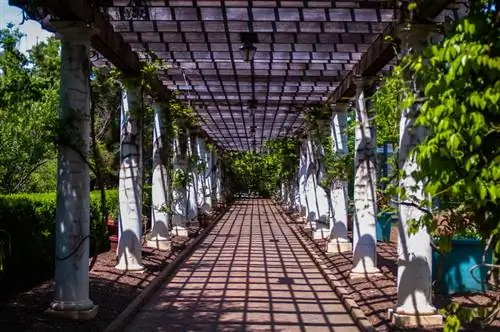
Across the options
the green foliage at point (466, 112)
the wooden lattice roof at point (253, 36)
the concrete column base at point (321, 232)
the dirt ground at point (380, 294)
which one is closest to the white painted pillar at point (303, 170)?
the concrete column base at point (321, 232)

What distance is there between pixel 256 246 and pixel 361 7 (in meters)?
9.18

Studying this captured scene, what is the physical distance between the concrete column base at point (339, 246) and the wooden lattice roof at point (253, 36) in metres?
3.12

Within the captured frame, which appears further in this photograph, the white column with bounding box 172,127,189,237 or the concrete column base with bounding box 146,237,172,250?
the white column with bounding box 172,127,189,237

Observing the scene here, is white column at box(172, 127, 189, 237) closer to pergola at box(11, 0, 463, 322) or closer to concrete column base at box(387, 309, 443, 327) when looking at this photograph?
pergola at box(11, 0, 463, 322)

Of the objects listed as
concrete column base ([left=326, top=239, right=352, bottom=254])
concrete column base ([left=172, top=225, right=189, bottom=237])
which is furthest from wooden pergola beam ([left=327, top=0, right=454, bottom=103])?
concrete column base ([left=172, top=225, right=189, bottom=237])

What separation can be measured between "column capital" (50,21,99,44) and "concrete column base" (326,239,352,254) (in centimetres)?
820

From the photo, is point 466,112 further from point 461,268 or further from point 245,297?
point 245,297

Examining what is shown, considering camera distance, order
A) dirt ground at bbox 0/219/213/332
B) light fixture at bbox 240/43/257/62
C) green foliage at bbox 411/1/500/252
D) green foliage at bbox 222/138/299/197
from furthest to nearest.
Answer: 1. green foliage at bbox 222/138/299/197
2. light fixture at bbox 240/43/257/62
3. dirt ground at bbox 0/219/213/332
4. green foliage at bbox 411/1/500/252

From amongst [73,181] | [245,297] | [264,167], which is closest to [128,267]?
[245,297]

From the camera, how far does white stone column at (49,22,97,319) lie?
22.5ft

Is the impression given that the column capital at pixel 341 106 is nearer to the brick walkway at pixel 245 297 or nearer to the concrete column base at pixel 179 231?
the brick walkway at pixel 245 297

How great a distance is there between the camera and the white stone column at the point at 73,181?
685cm

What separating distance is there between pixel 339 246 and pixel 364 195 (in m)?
3.45

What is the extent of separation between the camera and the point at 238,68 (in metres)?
12.4
